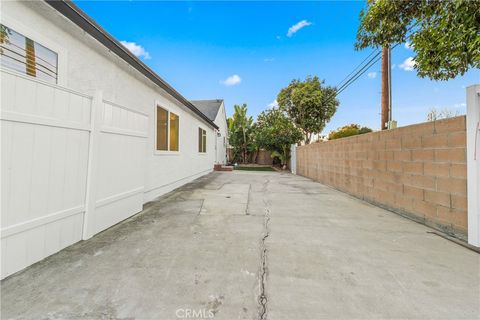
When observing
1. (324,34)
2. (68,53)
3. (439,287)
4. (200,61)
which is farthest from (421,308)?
Result: (200,61)

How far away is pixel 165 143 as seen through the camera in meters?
5.77

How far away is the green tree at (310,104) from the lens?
15.7m

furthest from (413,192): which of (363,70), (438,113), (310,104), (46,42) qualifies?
(310,104)

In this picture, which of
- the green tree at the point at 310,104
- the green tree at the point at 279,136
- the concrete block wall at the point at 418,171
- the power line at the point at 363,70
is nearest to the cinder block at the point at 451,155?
the concrete block wall at the point at 418,171

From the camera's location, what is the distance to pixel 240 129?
1958cm

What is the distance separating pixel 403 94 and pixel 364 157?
5364mm

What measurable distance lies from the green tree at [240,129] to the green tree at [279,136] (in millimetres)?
2521

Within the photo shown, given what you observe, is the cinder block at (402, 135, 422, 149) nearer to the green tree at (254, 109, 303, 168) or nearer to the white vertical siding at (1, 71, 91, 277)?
the white vertical siding at (1, 71, 91, 277)

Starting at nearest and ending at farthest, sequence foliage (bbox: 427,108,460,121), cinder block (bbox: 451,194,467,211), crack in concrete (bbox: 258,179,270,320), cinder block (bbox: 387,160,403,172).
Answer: crack in concrete (bbox: 258,179,270,320) → cinder block (bbox: 451,194,467,211) → cinder block (bbox: 387,160,403,172) → foliage (bbox: 427,108,460,121)

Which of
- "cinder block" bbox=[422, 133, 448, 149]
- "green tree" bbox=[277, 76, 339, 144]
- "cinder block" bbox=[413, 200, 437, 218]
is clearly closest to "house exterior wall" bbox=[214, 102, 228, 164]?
"green tree" bbox=[277, 76, 339, 144]

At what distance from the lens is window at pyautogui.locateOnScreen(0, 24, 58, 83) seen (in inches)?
84.7

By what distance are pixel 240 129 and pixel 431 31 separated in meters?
17.0

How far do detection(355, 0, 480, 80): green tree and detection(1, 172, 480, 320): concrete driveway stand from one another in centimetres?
267

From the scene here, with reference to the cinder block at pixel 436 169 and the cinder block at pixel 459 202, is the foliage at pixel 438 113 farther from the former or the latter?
the cinder block at pixel 459 202
